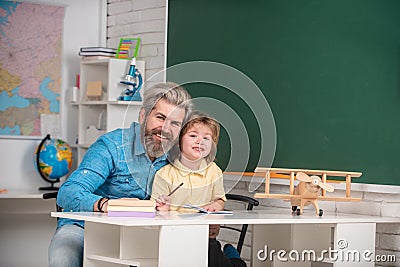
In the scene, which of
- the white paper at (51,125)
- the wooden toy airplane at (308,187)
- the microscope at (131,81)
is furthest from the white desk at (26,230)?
the wooden toy airplane at (308,187)

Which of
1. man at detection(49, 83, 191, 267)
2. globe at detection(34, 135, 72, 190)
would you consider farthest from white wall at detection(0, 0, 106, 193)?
man at detection(49, 83, 191, 267)

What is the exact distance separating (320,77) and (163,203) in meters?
1.10

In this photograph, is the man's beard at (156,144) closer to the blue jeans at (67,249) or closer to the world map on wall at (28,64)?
the blue jeans at (67,249)

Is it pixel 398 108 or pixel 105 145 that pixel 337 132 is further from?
pixel 105 145

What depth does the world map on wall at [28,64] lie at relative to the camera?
512 cm

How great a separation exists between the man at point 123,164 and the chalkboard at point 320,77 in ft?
0.46

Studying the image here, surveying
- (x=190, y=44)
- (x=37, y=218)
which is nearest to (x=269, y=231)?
(x=190, y=44)

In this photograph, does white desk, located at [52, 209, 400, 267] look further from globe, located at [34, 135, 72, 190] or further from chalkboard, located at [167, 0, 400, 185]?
globe, located at [34, 135, 72, 190]

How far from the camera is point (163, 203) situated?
9.77ft

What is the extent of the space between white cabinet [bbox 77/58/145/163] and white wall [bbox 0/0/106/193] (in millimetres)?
185

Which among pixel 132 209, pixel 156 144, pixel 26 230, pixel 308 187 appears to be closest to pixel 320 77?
pixel 308 187

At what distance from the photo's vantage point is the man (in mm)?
2936

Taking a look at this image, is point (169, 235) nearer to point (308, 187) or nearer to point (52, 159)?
point (308, 187)

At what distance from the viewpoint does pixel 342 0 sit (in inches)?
140
